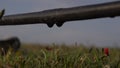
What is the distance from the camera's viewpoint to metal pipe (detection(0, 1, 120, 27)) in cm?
293

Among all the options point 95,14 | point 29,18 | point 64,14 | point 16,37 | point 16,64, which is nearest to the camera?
point 95,14

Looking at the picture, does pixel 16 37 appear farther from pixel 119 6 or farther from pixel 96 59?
pixel 119 6

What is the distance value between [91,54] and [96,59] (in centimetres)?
56

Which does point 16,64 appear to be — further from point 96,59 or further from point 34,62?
point 96,59

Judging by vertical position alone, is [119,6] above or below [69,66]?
above

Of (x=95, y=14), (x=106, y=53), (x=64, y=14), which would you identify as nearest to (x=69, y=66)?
(x=106, y=53)

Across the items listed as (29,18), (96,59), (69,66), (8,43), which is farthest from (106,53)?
(8,43)

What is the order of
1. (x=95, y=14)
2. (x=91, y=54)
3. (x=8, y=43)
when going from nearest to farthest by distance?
(x=95, y=14)
(x=91, y=54)
(x=8, y=43)

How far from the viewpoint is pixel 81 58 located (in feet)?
16.1

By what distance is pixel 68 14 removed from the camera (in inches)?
131

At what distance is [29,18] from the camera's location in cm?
392

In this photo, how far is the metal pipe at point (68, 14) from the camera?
9.60 feet

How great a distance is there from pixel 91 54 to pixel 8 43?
247 cm

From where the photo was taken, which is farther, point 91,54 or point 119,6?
point 91,54
